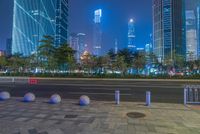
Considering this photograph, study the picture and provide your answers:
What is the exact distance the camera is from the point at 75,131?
21.8ft

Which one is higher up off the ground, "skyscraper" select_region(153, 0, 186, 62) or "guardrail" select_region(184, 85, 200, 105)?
"skyscraper" select_region(153, 0, 186, 62)

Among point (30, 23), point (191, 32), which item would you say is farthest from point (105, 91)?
point (191, 32)

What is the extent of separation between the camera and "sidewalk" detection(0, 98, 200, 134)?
6.75 m

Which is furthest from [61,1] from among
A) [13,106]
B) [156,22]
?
[13,106]

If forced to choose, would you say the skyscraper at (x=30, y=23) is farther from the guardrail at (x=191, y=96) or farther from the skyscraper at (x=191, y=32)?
the guardrail at (x=191, y=96)

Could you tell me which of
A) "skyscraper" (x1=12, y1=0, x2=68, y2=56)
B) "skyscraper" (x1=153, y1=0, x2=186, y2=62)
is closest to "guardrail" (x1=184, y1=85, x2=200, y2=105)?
"skyscraper" (x1=12, y1=0, x2=68, y2=56)

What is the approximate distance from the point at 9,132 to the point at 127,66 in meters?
42.2

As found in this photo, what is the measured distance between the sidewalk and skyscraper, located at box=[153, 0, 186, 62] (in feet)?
381

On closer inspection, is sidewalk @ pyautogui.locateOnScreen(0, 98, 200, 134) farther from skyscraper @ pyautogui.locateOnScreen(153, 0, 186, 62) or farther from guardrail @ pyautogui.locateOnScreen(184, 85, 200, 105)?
skyscraper @ pyautogui.locateOnScreen(153, 0, 186, 62)

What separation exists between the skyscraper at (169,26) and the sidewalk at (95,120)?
11612 cm

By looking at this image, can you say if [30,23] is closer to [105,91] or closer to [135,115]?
[105,91]

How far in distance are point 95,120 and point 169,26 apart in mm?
124590

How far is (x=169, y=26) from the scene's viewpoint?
12175 centimetres

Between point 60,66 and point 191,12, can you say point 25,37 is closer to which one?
point 60,66
